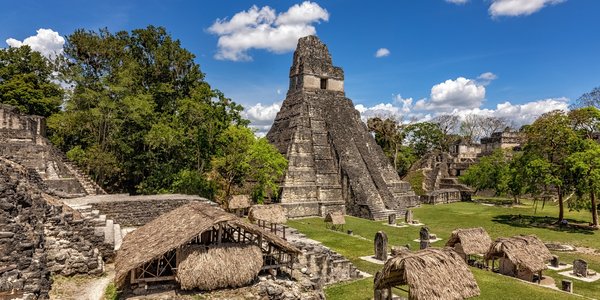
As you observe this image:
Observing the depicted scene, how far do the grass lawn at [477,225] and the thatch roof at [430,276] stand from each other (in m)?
3.04

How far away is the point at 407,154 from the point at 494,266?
36.3 metres

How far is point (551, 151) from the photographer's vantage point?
78.4ft

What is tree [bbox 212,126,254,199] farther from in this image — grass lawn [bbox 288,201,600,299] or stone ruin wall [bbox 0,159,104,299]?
stone ruin wall [bbox 0,159,104,299]

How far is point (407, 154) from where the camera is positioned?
165 feet

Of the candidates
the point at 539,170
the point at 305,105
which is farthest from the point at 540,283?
the point at 305,105

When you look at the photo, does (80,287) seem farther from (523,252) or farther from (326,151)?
(326,151)

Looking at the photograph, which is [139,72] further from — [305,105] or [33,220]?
[33,220]

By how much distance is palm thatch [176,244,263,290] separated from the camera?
8.86m

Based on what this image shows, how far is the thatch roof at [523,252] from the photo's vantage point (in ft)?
42.3

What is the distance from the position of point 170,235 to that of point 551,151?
2469 cm

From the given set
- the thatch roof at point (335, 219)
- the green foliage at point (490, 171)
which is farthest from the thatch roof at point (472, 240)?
the green foliage at point (490, 171)

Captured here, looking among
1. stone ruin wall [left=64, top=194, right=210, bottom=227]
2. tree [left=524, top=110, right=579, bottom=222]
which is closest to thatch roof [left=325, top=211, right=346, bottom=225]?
stone ruin wall [left=64, top=194, right=210, bottom=227]

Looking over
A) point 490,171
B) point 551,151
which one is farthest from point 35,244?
point 490,171

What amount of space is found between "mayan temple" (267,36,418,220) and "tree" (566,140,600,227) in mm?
10875
